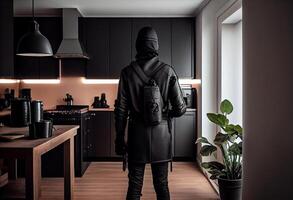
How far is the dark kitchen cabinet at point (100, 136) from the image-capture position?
229 inches

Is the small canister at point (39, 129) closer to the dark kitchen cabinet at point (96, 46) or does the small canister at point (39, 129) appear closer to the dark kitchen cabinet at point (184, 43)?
the dark kitchen cabinet at point (96, 46)

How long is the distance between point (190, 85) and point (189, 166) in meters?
1.46

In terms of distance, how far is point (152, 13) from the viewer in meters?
5.79

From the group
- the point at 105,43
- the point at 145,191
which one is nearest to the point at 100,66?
the point at 105,43

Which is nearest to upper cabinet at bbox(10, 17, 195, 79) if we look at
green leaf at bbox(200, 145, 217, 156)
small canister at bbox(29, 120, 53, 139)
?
green leaf at bbox(200, 145, 217, 156)

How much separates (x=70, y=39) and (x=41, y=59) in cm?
74

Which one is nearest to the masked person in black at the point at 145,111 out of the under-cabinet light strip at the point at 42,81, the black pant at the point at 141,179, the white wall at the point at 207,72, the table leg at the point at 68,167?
the black pant at the point at 141,179

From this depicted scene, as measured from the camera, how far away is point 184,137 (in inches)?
230

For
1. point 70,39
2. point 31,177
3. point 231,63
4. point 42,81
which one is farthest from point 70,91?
point 31,177

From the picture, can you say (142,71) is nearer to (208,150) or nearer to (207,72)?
(208,150)

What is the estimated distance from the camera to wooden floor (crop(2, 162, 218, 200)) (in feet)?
12.7

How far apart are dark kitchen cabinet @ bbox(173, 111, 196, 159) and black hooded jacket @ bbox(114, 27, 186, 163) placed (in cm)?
A: 327

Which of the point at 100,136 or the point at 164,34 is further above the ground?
the point at 164,34

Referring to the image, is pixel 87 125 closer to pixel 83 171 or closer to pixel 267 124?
pixel 83 171
